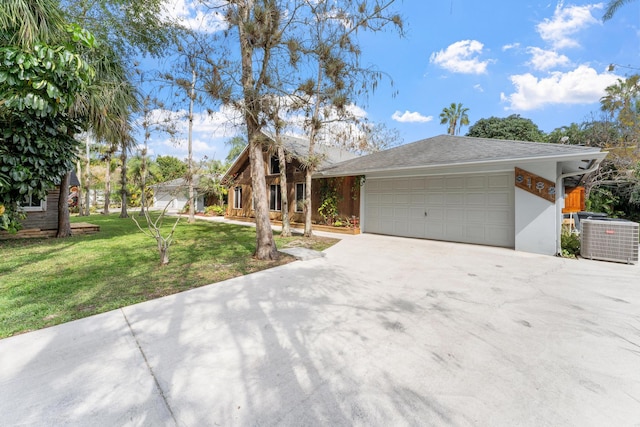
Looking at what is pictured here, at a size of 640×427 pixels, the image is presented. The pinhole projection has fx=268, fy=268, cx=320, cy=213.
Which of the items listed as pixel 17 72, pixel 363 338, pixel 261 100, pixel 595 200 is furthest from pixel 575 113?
pixel 17 72

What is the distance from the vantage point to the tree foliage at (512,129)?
21422mm

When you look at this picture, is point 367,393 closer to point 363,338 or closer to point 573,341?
point 363,338

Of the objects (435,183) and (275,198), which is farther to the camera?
(275,198)

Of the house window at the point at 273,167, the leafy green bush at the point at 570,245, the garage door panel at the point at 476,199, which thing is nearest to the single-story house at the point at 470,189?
the garage door panel at the point at 476,199

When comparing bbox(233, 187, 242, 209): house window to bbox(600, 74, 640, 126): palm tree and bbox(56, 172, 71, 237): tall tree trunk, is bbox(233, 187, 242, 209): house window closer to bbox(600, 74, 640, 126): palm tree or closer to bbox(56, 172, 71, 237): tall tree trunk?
bbox(56, 172, 71, 237): tall tree trunk

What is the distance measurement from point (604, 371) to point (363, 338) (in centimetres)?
206

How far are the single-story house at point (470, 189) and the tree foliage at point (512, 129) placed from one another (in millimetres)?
14261

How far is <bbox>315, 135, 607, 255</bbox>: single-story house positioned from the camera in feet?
22.4

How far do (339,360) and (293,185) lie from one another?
39.0 feet

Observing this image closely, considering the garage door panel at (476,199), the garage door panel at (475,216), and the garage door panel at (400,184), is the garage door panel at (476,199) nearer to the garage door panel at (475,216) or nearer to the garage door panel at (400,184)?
the garage door panel at (475,216)

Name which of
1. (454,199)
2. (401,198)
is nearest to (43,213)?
(401,198)

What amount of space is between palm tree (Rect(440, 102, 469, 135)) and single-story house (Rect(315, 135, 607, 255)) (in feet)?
68.5

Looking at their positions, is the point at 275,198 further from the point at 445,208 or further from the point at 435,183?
the point at 445,208

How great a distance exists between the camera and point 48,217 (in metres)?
9.72
